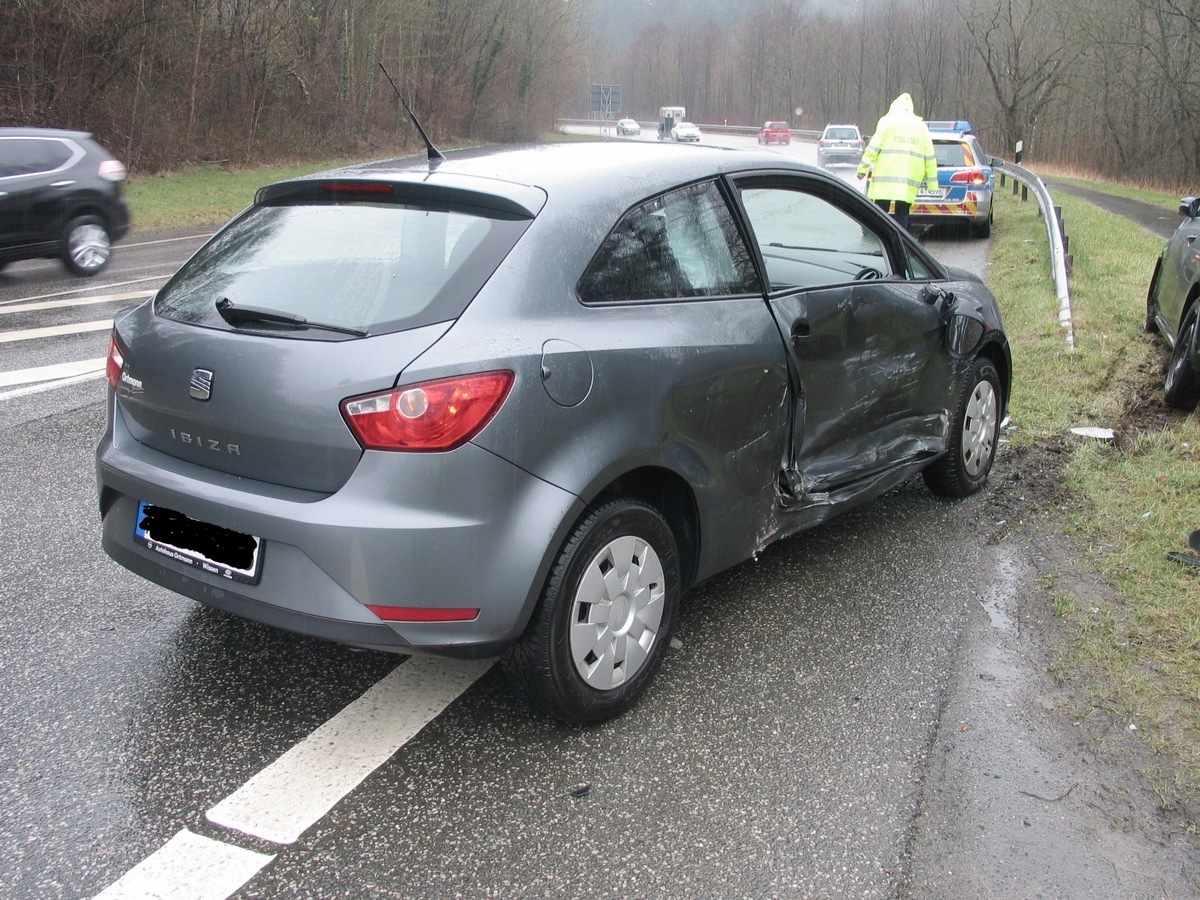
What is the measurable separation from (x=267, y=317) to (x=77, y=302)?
9325 mm

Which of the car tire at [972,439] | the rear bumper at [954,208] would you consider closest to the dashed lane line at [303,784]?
the car tire at [972,439]

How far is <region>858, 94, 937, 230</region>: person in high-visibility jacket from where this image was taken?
11.3 metres

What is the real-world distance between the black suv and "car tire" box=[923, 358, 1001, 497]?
36.0 ft

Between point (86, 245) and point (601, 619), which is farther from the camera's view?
point (86, 245)

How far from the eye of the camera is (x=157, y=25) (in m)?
25.4

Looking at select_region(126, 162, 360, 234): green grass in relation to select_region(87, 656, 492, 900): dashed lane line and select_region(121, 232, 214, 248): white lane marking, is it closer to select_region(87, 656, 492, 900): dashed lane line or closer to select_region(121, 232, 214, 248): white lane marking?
select_region(121, 232, 214, 248): white lane marking

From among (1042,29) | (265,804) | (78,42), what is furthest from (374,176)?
(1042,29)

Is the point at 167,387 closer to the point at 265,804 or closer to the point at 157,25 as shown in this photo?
the point at 265,804

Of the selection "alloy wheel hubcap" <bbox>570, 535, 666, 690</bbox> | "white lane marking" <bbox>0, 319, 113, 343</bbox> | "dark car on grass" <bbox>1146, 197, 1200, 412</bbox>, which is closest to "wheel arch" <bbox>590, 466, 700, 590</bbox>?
"alloy wheel hubcap" <bbox>570, 535, 666, 690</bbox>

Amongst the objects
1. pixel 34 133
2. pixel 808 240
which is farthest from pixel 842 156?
pixel 808 240

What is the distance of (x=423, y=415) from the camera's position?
2688mm

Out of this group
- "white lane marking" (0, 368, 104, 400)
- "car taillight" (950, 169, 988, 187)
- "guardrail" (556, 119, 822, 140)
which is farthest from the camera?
"guardrail" (556, 119, 822, 140)

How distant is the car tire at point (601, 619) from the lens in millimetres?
2939

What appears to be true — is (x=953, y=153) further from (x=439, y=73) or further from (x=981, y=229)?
(x=439, y=73)
